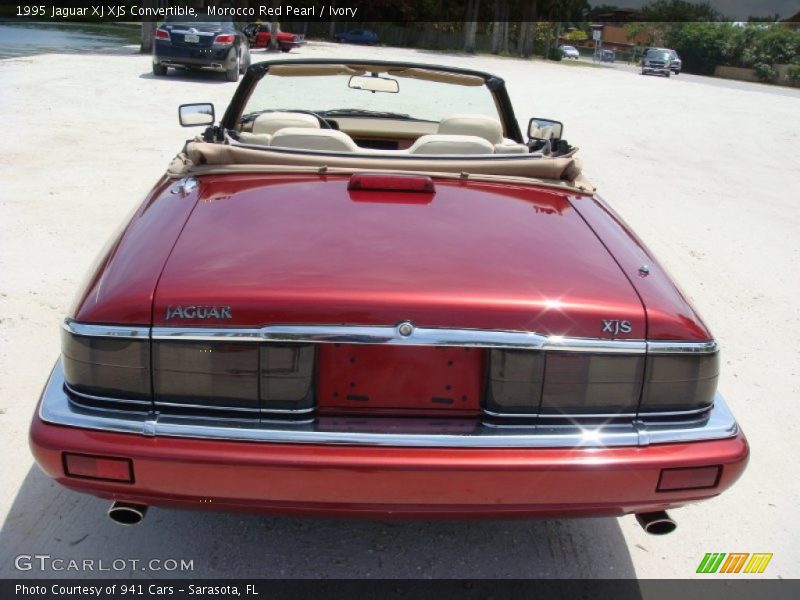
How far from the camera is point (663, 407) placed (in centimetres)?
210

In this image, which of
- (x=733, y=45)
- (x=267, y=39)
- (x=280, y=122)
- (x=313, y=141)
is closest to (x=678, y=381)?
(x=313, y=141)

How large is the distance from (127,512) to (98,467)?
0.75 feet

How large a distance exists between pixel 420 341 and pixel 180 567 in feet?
3.73

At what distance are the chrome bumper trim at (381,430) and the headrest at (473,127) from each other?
1.86 m

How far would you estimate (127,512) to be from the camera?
212 centimetres

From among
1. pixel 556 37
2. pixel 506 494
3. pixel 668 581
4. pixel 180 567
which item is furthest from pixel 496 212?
pixel 556 37

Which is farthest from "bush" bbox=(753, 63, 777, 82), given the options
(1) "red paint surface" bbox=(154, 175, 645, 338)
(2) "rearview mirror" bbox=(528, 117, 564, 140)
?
(1) "red paint surface" bbox=(154, 175, 645, 338)

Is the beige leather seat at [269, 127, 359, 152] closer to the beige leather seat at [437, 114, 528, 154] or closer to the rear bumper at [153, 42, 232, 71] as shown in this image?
the beige leather seat at [437, 114, 528, 154]

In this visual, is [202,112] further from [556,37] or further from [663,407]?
[556,37]

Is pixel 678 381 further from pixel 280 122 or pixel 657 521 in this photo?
pixel 280 122

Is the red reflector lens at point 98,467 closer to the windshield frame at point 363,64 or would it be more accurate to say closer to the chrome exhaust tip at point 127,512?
the chrome exhaust tip at point 127,512

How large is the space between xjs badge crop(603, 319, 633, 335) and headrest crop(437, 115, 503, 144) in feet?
5.71
